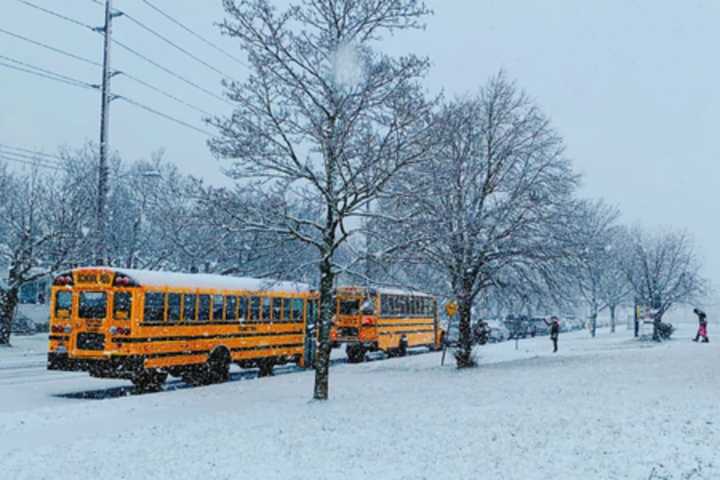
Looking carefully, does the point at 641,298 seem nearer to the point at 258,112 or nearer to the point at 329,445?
the point at 258,112

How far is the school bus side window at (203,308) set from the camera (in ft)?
67.0

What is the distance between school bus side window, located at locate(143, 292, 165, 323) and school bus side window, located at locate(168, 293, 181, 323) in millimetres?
247

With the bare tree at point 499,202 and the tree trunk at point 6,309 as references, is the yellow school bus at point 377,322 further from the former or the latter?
the tree trunk at point 6,309

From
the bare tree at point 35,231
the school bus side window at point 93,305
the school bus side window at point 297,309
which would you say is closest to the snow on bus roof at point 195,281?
the school bus side window at point 93,305

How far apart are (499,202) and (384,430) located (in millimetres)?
13963

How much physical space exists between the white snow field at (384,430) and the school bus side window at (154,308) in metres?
1.91

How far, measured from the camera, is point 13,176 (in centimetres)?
4850

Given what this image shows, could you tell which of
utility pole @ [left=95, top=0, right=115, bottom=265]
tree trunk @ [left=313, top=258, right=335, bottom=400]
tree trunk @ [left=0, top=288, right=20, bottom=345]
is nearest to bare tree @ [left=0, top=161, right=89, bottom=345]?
tree trunk @ [left=0, top=288, right=20, bottom=345]

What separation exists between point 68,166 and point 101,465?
43.0m

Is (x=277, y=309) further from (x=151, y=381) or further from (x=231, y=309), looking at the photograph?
(x=151, y=381)

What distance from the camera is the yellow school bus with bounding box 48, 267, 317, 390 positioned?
18047mm

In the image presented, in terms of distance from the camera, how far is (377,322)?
3034 cm

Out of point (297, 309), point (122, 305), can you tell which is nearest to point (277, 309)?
point (297, 309)

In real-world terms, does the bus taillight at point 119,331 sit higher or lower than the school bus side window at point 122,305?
lower
